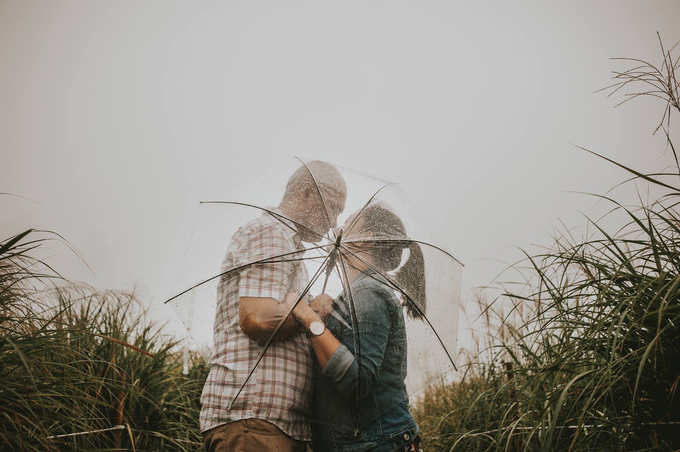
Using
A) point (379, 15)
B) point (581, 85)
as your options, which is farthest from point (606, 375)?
point (379, 15)

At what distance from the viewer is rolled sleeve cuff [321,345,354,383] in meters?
1.67

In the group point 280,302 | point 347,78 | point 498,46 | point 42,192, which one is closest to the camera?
point 280,302

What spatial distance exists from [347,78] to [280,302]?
726 cm

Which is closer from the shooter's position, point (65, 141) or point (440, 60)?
point (65, 141)

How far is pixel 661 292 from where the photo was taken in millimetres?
1560

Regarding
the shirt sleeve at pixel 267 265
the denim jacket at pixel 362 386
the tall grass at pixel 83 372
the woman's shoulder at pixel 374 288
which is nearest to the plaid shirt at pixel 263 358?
the shirt sleeve at pixel 267 265

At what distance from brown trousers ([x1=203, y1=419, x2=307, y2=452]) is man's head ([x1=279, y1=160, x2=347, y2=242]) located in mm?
745

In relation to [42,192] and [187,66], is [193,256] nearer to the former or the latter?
[42,192]

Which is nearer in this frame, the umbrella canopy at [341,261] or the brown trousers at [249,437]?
the brown trousers at [249,437]

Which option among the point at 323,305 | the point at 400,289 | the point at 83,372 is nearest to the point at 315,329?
the point at 323,305

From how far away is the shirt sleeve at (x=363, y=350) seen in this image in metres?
1.68

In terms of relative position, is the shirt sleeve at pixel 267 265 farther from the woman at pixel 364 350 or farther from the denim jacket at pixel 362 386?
the denim jacket at pixel 362 386

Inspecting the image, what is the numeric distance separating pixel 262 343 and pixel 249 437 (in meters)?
0.34

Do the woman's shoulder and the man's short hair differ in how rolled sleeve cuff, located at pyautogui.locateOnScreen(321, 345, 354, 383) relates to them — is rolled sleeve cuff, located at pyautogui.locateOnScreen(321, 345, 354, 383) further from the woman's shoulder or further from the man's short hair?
the man's short hair
